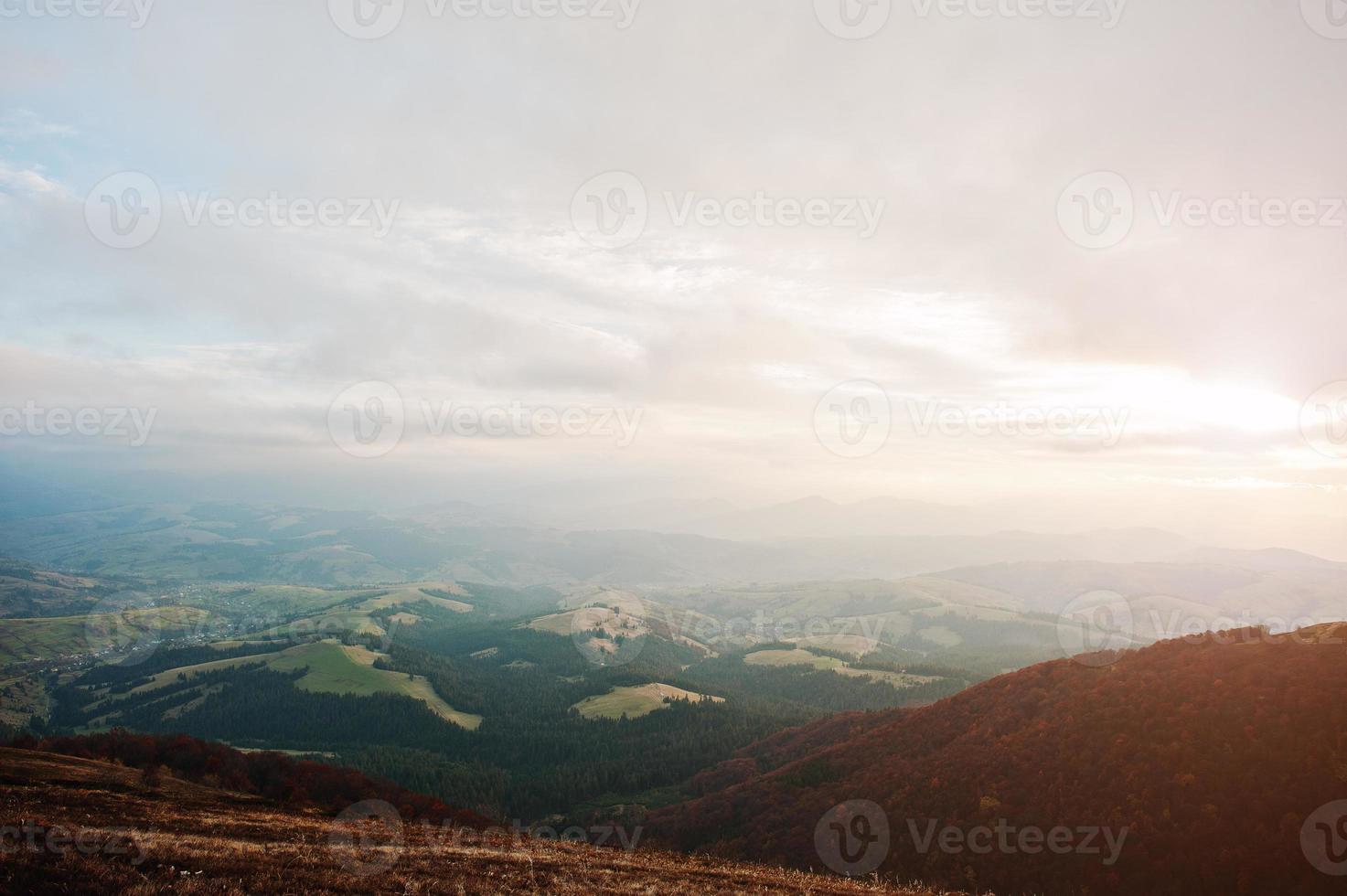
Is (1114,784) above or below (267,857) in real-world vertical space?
below

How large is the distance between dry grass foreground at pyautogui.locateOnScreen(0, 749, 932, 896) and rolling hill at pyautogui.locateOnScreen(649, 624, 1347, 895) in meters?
26.7

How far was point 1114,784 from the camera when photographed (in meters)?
52.7

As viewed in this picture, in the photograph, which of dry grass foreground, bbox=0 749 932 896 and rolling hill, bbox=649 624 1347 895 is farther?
rolling hill, bbox=649 624 1347 895

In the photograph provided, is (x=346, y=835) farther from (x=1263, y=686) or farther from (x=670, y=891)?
(x=1263, y=686)

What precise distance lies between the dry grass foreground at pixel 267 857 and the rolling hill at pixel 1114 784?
26.7 meters

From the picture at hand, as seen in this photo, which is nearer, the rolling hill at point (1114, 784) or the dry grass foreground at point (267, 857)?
the dry grass foreground at point (267, 857)

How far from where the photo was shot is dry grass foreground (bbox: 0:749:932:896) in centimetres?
1791

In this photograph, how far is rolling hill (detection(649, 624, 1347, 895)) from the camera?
42406 millimetres

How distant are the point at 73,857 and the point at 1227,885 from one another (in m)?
63.2

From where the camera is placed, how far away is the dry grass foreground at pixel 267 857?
58.7 feet

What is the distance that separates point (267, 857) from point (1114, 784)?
2572 inches

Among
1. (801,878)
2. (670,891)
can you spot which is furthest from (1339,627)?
(670,891)

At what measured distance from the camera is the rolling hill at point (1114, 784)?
4241cm

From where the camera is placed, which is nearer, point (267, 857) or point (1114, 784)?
point (267, 857)
